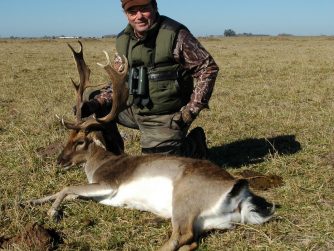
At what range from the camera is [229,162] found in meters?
7.31

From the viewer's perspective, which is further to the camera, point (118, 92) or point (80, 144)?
point (80, 144)

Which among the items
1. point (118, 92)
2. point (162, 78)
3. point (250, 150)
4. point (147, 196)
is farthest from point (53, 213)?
point (250, 150)

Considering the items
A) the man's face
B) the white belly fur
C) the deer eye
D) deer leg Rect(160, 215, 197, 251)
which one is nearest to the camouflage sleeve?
the man's face

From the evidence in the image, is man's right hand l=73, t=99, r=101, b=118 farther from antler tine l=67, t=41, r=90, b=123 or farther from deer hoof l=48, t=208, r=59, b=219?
deer hoof l=48, t=208, r=59, b=219

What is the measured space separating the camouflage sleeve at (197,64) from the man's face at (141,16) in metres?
0.42

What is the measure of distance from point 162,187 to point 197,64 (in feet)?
6.64

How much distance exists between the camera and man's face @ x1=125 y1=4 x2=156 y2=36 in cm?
649

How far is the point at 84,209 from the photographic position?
5496mm

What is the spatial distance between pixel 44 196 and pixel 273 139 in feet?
13.4

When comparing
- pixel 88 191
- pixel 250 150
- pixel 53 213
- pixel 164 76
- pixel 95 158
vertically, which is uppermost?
pixel 164 76

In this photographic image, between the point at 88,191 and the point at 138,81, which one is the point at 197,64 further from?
the point at 88,191

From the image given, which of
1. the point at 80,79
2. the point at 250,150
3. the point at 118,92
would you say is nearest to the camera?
the point at 118,92

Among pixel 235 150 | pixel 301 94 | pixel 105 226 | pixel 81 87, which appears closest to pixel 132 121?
pixel 81 87

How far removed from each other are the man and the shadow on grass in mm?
627
